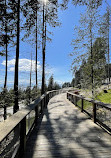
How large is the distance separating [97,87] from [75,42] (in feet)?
8.27

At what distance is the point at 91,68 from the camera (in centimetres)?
528

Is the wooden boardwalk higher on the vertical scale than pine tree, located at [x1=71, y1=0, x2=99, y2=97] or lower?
lower

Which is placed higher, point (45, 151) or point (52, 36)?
point (52, 36)

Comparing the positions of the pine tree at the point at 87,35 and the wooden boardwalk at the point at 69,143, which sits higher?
the pine tree at the point at 87,35

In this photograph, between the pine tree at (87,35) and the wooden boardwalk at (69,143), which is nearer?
the wooden boardwalk at (69,143)

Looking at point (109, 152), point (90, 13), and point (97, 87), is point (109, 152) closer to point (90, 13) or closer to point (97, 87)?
point (97, 87)

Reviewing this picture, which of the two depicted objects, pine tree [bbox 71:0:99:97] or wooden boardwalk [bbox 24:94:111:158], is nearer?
wooden boardwalk [bbox 24:94:111:158]

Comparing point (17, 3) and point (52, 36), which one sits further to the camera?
point (52, 36)

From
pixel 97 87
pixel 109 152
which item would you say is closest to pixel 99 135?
pixel 109 152

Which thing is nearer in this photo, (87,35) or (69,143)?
(69,143)

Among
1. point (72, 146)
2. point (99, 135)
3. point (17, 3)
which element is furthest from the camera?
point (17, 3)

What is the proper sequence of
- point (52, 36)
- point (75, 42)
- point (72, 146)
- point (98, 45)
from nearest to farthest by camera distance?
point (72, 146) → point (98, 45) → point (75, 42) → point (52, 36)

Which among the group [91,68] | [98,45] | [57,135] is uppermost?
[98,45]

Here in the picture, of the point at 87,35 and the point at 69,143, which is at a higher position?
the point at 87,35
